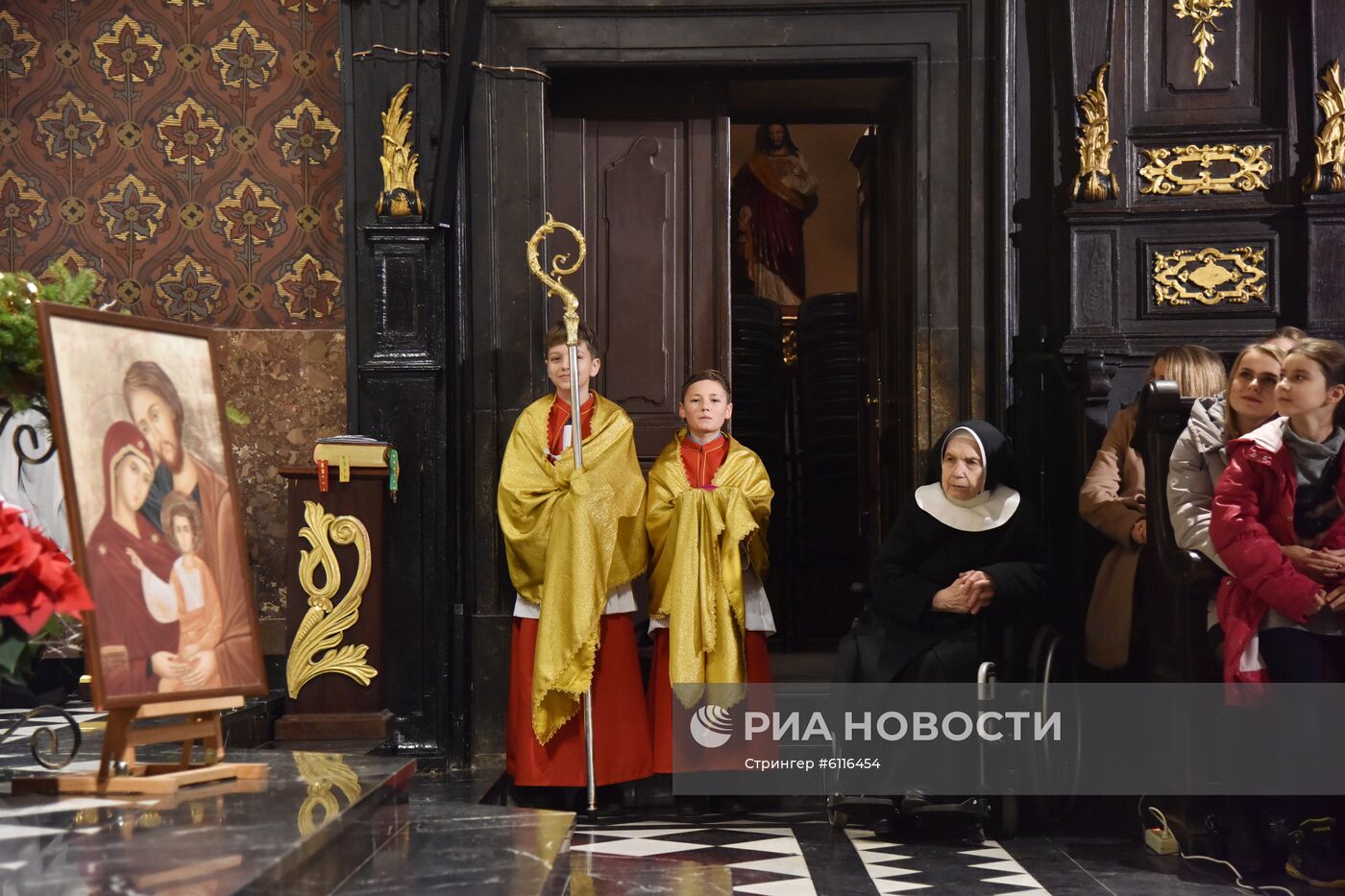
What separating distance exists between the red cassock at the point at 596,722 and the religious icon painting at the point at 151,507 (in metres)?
2.66

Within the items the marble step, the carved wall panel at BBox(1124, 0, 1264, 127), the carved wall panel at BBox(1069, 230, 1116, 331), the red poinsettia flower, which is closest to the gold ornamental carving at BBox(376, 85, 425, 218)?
the carved wall panel at BBox(1069, 230, 1116, 331)

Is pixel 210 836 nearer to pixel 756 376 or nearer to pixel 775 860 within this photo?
pixel 775 860

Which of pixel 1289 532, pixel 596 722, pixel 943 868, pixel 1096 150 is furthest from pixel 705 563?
pixel 1096 150

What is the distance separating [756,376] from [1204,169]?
3.52 m

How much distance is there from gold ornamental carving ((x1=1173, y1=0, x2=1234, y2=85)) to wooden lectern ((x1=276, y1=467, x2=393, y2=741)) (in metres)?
3.66

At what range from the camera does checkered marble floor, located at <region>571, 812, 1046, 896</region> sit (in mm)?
4305

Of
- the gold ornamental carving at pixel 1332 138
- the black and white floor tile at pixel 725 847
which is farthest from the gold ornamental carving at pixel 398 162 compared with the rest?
the gold ornamental carving at pixel 1332 138

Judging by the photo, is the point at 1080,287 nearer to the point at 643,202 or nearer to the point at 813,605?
the point at 643,202

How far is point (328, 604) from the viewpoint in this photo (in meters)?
5.24

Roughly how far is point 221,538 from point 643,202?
144 inches

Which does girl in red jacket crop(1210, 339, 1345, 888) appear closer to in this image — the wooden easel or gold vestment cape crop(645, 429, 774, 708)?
gold vestment cape crop(645, 429, 774, 708)

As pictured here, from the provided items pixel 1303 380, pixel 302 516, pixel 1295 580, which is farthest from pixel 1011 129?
pixel 302 516

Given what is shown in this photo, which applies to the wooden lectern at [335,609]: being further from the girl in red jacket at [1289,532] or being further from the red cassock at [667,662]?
the girl in red jacket at [1289,532]

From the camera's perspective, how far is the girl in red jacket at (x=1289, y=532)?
4.26 meters
